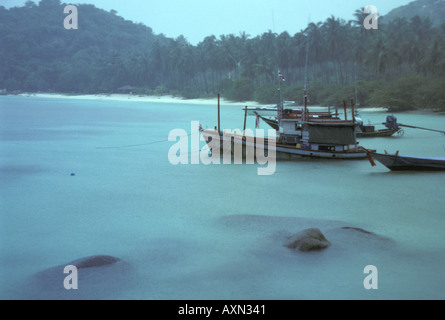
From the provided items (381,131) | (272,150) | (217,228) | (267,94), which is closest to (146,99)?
(267,94)

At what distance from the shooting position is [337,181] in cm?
2180

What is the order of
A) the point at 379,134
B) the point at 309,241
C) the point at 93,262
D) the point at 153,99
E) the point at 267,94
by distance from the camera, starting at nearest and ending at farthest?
the point at 93,262, the point at 309,241, the point at 379,134, the point at 267,94, the point at 153,99

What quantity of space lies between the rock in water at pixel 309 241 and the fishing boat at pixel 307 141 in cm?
1339

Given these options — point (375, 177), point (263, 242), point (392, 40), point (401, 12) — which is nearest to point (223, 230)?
point (263, 242)

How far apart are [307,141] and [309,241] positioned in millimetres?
14627

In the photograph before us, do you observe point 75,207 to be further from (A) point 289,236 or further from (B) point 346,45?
(B) point 346,45

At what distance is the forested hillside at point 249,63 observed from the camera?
66.4 metres

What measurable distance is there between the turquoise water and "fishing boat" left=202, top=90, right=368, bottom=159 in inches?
25.4

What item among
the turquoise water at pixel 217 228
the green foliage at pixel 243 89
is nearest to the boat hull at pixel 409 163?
the turquoise water at pixel 217 228

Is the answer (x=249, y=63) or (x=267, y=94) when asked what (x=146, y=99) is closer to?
(x=249, y=63)

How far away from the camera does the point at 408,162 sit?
888 inches

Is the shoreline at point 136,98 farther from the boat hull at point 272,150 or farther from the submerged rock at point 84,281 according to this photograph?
the submerged rock at point 84,281

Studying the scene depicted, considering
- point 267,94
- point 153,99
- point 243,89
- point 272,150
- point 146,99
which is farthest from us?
point 146,99

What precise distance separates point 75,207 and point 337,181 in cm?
1142
